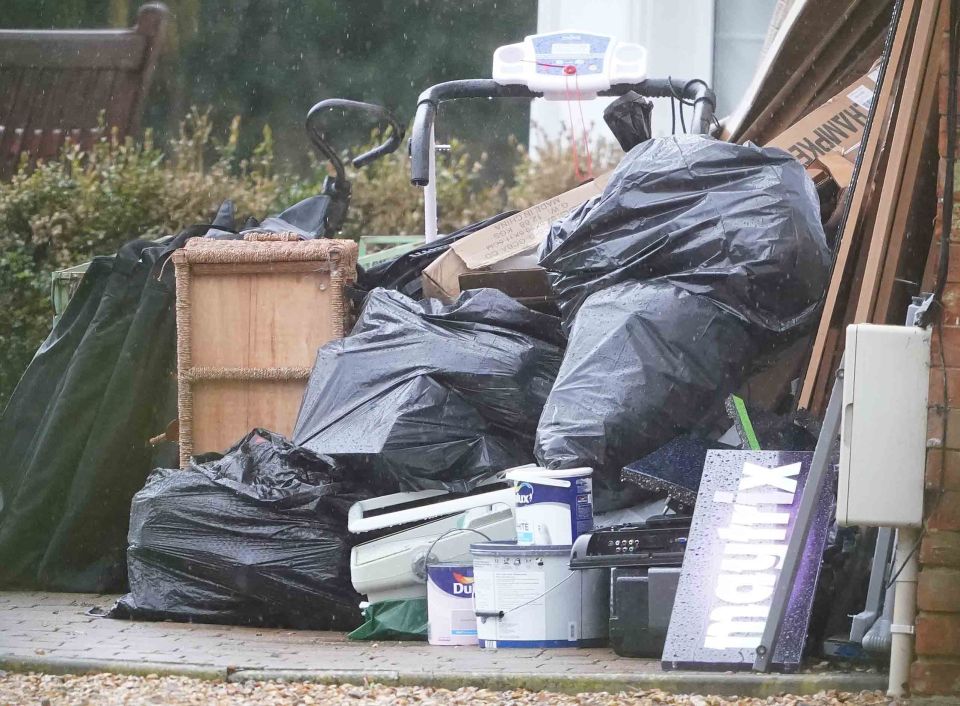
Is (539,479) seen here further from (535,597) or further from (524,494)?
(535,597)

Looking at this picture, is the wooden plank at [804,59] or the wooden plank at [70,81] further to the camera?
the wooden plank at [70,81]

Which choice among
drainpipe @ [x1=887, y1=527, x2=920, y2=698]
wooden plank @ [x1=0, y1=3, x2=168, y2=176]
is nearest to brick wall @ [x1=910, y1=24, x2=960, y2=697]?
drainpipe @ [x1=887, y1=527, x2=920, y2=698]

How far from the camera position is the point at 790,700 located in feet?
9.76

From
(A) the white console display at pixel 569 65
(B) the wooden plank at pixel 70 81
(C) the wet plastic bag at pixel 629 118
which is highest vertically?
(B) the wooden plank at pixel 70 81

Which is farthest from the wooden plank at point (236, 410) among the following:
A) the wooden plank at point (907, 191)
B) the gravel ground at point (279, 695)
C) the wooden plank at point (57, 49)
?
the wooden plank at point (57, 49)

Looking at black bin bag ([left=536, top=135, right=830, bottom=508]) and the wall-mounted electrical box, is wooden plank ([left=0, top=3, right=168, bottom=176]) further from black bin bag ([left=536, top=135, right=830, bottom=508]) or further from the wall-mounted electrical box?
the wall-mounted electrical box

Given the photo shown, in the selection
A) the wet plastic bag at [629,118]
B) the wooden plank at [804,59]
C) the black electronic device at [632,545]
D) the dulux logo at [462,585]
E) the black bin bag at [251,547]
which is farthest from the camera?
the wooden plank at [804,59]

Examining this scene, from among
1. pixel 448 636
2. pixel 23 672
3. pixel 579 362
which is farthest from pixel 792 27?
pixel 23 672

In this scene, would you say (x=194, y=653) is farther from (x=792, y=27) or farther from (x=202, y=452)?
(x=792, y=27)

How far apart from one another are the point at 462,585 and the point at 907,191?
1.60 m

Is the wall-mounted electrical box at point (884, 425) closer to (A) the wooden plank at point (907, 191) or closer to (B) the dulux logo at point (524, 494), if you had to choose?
(A) the wooden plank at point (907, 191)

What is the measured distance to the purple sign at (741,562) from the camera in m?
3.20

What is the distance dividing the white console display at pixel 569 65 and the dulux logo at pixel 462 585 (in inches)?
86.7

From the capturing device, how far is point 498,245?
195 inches
